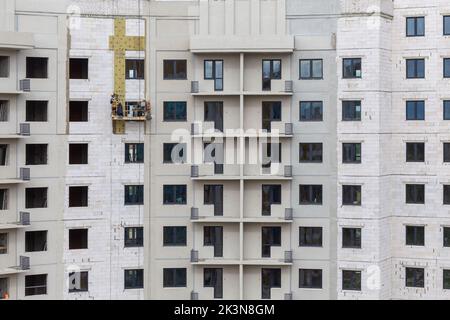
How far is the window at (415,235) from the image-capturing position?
131ft

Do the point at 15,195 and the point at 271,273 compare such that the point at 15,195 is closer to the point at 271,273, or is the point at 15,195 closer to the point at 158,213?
the point at 158,213

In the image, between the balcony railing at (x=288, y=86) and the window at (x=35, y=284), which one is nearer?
the window at (x=35, y=284)

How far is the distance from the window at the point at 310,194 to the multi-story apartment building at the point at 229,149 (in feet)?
0.25

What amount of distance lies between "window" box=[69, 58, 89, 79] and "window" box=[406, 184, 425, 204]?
17957 mm

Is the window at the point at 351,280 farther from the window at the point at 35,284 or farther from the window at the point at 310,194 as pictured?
the window at the point at 35,284

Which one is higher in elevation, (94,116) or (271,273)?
(94,116)

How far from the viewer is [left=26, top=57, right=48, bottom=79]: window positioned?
130 ft

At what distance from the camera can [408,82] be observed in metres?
40.2

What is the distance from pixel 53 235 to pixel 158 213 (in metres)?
5.56

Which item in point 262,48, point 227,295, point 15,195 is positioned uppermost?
point 262,48

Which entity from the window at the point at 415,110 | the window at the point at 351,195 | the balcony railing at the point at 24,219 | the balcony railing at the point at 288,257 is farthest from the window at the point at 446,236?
the balcony railing at the point at 24,219

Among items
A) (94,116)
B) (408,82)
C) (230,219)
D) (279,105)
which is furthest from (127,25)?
(408,82)

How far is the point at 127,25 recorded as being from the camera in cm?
4066

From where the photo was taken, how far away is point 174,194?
4100 centimetres
